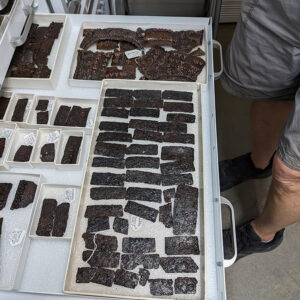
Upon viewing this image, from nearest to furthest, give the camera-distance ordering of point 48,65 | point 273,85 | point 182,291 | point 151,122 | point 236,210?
point 182,291 → point 273,85 → point 151,122 → point 48,65 → point 236,210

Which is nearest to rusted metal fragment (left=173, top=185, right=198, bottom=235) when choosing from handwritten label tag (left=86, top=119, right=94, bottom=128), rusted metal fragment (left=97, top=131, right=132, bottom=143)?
rusted metal fragment (left=97, top=131, right=132, bottom=143)

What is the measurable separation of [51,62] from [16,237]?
124 centimetres

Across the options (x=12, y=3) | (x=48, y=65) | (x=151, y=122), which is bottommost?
(x=151, y=122)

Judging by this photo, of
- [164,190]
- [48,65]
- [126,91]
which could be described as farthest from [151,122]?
[48,65]

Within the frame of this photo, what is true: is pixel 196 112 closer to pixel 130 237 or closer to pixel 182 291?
pixel 130 237

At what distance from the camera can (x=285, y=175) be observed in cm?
141

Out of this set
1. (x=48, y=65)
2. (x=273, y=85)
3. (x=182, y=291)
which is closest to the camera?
(x=182, y=291)

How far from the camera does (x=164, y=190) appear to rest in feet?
5.40

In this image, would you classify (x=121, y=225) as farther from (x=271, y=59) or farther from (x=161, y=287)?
(x=271, y=59)

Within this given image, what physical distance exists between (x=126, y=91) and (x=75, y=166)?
0.62m

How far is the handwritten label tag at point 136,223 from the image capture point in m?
1.54

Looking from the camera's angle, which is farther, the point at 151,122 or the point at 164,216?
the point at 151,122

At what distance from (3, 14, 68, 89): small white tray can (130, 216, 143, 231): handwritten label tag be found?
1029 mm

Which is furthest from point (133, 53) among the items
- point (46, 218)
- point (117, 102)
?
point (46, 218)
